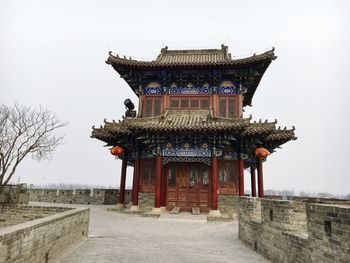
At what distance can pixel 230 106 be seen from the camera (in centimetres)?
1667

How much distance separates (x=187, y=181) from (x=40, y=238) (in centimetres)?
1090

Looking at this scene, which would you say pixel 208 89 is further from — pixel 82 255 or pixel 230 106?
pixel 82 255

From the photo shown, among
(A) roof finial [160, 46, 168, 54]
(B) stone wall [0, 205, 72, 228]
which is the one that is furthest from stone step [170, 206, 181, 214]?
(A) roof finial [160, 46, 168, 54]

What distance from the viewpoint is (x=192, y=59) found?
19.7m

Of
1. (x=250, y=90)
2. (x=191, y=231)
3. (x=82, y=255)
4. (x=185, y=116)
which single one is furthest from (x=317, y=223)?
(x=250, y=90)

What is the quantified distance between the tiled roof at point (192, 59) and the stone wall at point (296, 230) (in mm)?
9053

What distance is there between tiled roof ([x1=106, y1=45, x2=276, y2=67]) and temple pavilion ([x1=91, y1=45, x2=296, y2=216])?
0.19 ft

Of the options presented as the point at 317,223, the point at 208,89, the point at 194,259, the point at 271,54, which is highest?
the point at 271,54

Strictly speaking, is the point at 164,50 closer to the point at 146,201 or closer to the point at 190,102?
the point at 190,102

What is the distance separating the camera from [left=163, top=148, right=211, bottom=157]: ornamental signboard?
1453 cm

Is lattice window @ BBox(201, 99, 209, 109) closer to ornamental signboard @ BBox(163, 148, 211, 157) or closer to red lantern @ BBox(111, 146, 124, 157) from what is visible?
ornamental signboard @ BBox(163, 148, 211, 157)

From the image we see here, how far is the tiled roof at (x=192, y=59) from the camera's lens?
15508mm

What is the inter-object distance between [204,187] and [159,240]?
23.3ft

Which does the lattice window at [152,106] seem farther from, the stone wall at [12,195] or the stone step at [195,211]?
the stone wall at [12,195]
